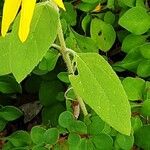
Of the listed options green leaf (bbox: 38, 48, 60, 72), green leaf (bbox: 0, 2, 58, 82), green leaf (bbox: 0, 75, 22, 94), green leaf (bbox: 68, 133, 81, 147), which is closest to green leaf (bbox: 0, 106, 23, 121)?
green leaf (bbox: 0, 75, 22, 94)

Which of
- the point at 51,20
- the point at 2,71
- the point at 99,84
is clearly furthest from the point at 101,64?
the point at 2,71

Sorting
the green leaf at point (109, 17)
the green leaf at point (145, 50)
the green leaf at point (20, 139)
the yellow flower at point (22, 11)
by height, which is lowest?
the green leaf at point (20, 139)

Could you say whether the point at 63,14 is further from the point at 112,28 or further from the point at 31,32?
the point at 31,32

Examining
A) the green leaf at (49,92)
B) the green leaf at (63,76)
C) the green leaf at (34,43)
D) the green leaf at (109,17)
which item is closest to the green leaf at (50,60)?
the green leaf at (63,76)

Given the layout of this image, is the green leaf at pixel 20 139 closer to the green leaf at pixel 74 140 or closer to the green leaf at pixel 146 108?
the green leaf at pixel 74 140

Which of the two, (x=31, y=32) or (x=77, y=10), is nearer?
(x=31, y=32)

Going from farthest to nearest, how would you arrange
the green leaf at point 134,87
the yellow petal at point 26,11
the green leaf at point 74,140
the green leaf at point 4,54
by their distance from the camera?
the green leaf at point 134,87 < the green leaf at point 74,140 < the green leaf at point 4,54 < the yellow petal at point 26,11
